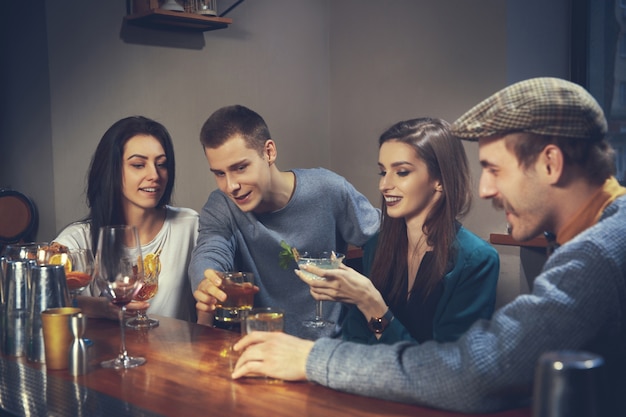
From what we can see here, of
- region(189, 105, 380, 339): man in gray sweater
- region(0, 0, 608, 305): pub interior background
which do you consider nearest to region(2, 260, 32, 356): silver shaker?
region(189, 105, 380, 339): man in gray sweater

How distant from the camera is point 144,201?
2.70 m

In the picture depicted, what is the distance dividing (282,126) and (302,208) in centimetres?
200

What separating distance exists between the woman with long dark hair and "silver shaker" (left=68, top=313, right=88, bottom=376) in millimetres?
1064

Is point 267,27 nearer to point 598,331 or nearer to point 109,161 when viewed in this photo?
point 109,161

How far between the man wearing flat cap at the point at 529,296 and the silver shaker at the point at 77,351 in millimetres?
341

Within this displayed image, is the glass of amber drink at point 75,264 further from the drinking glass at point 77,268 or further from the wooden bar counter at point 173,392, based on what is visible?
the wooden bar counter at point 173,392

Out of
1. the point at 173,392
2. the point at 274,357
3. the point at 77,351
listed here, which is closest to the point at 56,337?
the point at 77,351

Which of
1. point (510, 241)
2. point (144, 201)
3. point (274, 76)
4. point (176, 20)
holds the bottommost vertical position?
point (510, 241)

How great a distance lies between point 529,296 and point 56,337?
985 mm

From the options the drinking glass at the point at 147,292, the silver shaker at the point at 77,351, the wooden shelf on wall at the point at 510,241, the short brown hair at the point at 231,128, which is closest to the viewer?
the silver shaker at the point at 77,351

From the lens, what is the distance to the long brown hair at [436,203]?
89.7 inches

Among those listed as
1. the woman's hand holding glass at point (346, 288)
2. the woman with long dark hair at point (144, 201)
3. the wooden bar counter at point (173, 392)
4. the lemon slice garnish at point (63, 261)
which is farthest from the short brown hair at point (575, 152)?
the woman with long dark hair at point (144, 201)

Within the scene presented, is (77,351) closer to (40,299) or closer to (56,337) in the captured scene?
(56,337)

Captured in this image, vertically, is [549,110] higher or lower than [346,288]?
higher
